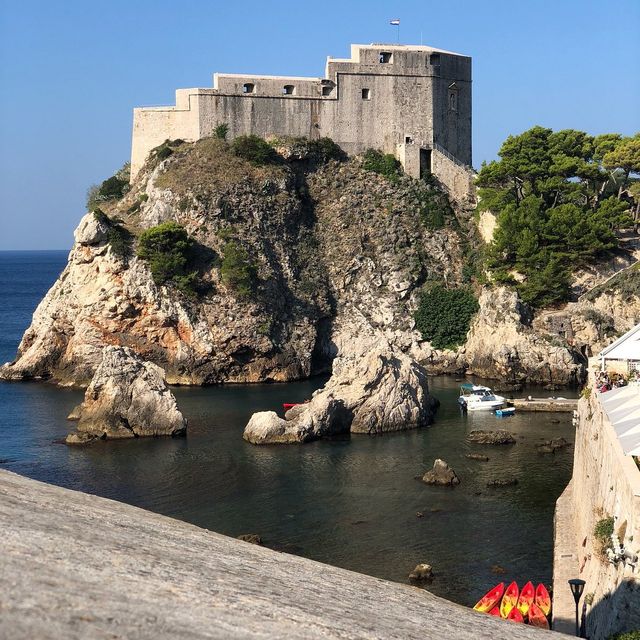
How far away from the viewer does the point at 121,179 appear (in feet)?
230

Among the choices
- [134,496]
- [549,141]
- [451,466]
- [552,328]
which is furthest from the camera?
[549,141]

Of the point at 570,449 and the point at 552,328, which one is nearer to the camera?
the point at 570,449

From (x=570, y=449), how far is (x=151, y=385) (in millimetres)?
17303

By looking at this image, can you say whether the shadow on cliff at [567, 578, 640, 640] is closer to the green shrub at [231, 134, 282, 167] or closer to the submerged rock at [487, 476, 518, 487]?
the submerged rock at [487, 476, 518, 487]

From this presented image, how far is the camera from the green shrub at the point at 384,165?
62812 mm

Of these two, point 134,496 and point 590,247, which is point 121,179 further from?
point 134,496

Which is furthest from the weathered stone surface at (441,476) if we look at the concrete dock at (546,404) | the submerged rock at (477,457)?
the concrete dock at (546,404)

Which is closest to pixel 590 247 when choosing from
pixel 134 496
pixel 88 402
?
pixel 88 402

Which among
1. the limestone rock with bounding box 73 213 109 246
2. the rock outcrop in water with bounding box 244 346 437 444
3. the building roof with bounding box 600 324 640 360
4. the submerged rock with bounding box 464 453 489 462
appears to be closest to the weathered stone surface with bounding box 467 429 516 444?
the submerged rock with bounding box 464 453 489 462

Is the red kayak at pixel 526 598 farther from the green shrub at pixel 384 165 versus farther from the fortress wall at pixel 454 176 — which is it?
the fortress wall at pixel 454 176

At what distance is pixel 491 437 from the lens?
1497 inches

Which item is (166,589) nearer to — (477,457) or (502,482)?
(502,482)

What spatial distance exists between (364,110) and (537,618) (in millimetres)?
48733

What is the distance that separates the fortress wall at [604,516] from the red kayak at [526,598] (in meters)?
0.62
